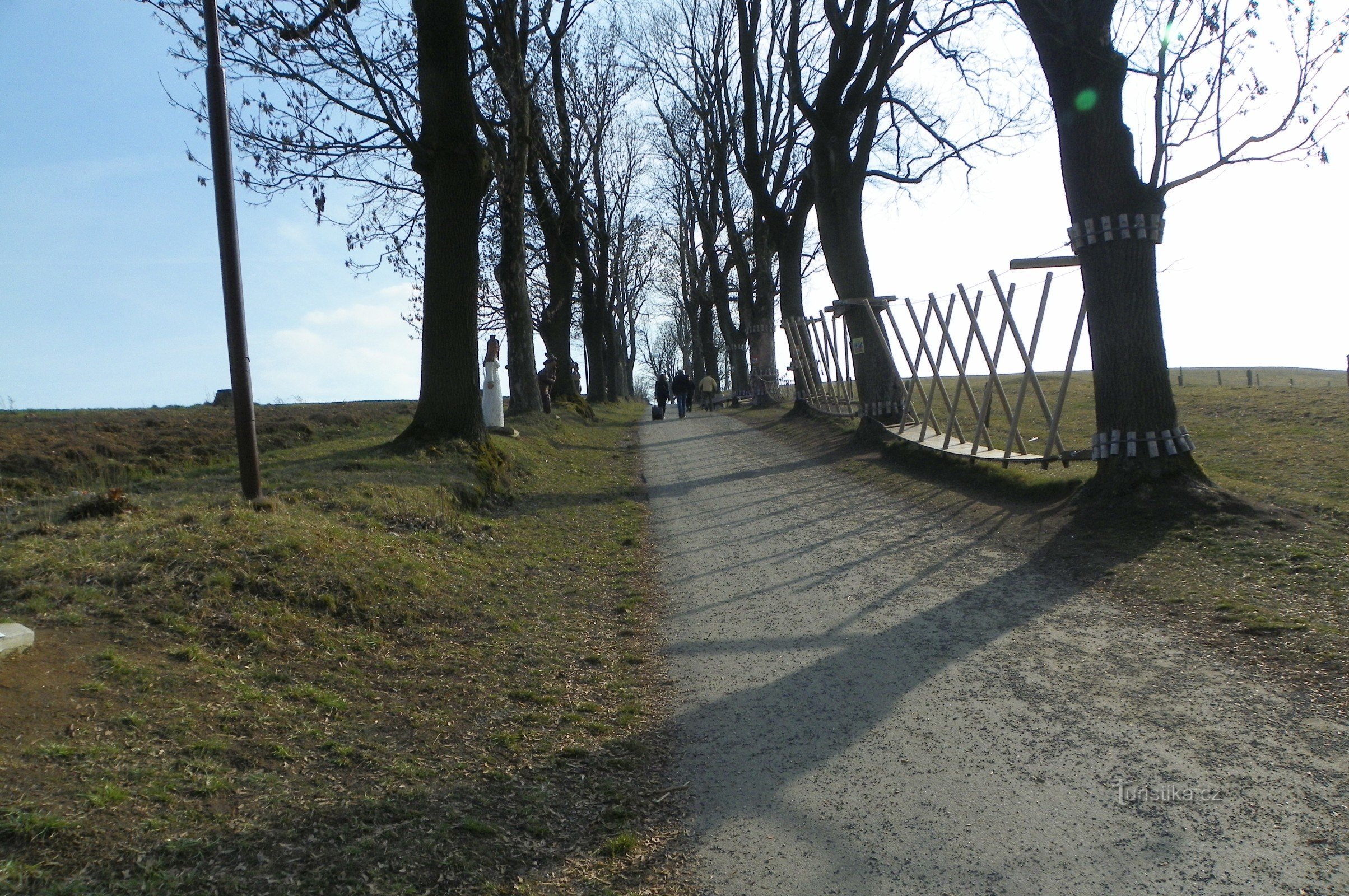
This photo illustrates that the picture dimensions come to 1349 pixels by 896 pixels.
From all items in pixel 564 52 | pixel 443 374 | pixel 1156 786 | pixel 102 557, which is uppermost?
pixel 564 52

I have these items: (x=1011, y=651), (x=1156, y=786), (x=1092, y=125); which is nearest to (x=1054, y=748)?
(x=1156, y=786)

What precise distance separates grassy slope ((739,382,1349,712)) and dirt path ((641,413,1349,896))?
394 mm

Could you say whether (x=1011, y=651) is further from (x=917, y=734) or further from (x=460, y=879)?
(x=460, y=879)

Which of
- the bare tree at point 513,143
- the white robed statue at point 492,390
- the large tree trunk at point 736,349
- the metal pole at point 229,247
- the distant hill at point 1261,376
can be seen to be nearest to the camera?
the metal pole at point 229,247

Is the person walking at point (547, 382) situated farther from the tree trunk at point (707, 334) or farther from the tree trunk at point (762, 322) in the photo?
the tree trunk at point (707, 334)

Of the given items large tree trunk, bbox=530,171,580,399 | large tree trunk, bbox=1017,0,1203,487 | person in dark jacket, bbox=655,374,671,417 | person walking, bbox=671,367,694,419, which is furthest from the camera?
person in dark jacket, bbox=655,374,671,417

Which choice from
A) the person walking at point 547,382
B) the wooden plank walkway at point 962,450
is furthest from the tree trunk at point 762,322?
the wooden plank walkway at point 962,450

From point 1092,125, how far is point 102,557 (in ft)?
28.9

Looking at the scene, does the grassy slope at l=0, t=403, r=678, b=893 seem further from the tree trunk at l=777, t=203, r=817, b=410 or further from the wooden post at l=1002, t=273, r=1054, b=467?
the tree trunk at l=777, t=203, r=817, b=410

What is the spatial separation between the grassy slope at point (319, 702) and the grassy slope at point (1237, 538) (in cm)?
338

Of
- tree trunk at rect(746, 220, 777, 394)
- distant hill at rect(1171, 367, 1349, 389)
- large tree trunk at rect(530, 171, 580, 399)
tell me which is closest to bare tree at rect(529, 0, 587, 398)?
large tree trunk at rect(530, 171, 580, 399)

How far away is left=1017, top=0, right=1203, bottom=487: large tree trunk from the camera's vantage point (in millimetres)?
8883

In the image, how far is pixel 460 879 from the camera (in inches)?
136

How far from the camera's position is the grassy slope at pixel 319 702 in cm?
344
